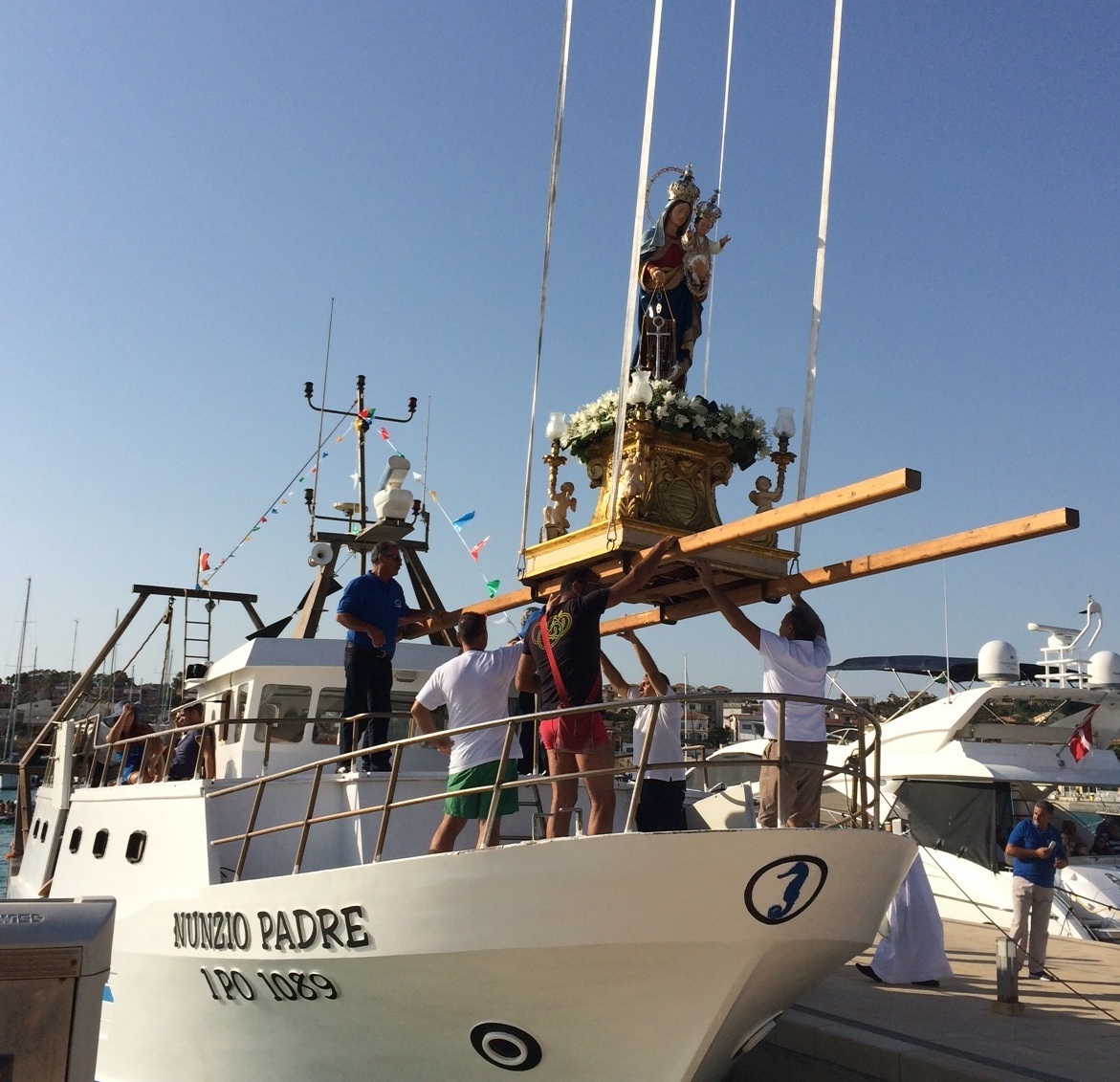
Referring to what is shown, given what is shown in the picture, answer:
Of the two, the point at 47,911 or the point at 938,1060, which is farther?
the point at 938,1060

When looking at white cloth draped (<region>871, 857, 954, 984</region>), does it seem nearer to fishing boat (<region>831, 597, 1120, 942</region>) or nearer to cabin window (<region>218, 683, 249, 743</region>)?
fishing boat (<region>831, 597, 1120, 942</region>)

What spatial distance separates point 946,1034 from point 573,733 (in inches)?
144

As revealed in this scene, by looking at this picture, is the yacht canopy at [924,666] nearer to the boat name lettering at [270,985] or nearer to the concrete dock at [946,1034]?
the concrete dock at [946,1034]

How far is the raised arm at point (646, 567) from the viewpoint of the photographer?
7027mm

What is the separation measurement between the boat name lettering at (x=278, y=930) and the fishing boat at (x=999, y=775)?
9966mm

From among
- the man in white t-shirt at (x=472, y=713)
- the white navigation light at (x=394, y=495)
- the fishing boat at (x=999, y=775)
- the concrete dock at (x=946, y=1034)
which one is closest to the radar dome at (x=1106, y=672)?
the fishing boat at (x=999, y=775)

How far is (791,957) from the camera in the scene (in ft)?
20.8

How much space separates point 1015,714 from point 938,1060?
15.7 meters

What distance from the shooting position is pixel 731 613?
23.6ft

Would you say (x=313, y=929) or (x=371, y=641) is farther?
(x=371, y=641)

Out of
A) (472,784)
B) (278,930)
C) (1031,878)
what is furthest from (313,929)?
(1031,878)

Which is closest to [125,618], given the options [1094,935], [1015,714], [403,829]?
[403,829]

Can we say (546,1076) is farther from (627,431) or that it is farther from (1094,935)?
(1094,935)

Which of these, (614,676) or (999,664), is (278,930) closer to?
(614,676)
